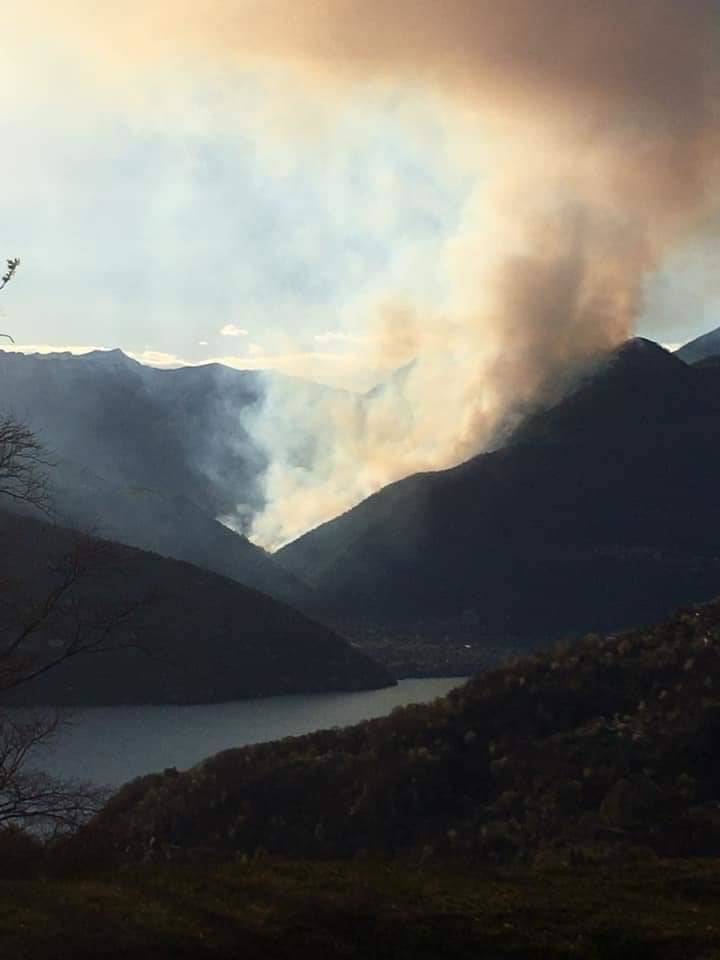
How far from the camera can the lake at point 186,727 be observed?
104 m

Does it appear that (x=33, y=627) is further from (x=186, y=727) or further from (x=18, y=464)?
(x=186, y=727)

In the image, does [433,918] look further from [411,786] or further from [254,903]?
[411,786]

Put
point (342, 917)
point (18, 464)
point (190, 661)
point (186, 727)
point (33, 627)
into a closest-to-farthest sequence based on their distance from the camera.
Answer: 1. point (342, 917)
2. point (18, 464)
3. point (33, 627)
4. point (186, 727)
5. point (190, 661)

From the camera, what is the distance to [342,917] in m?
26.9

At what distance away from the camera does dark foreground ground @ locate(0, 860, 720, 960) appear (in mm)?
24094

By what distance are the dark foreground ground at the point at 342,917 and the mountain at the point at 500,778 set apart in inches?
451

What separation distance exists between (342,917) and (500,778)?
31.3m

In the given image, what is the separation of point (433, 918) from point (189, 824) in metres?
34.6

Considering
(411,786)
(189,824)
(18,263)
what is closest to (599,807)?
A: (411,786)

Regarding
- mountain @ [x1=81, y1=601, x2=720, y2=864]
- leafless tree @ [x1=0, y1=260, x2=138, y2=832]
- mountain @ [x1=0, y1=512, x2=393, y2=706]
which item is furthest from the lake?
leafless tree @ [x1=0, y1=260, x2=138, y2=832]

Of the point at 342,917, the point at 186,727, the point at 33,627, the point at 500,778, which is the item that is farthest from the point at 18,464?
the point at 186,727

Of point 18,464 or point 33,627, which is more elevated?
point 18,464

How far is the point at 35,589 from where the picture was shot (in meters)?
140

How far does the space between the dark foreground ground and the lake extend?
5794 centimetres
